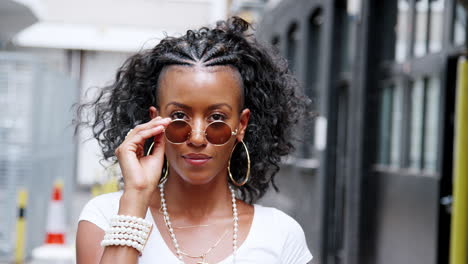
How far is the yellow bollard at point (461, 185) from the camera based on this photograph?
17.4 feet

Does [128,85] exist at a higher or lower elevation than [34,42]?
lower

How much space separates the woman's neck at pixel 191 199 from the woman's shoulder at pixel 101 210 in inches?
4.3

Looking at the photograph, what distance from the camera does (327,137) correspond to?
9.54 meters

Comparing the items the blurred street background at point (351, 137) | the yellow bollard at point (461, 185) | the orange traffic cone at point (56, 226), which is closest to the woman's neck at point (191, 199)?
the blurred street background at point (351, 137)

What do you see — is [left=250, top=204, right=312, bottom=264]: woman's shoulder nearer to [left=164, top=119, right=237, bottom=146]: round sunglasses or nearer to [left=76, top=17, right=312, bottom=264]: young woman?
[left=76, top=17, right=312, bottom=264]: young woman

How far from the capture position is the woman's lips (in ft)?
6.99

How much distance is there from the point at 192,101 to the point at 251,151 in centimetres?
35

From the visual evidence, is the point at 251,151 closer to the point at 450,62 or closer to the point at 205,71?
the point at 205,71

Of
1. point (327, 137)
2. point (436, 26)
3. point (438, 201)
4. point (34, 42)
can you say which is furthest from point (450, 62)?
point (34, 42)

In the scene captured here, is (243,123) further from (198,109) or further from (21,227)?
(21,227)

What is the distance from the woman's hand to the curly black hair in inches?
7.7

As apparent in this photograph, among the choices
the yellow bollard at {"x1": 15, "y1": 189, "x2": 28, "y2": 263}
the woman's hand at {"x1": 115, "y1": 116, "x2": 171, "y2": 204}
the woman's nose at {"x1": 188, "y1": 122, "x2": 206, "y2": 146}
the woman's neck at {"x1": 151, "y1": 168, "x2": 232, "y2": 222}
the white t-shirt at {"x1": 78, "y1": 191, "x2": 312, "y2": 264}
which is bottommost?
the yellow bollard at {"x1": 15, "y1": 189, "x2": 28, "y2": 263}

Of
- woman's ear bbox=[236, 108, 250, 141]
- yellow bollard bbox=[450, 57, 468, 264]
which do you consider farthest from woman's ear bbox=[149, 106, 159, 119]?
yellow bollard bbox=[450, 57, 468, 264]

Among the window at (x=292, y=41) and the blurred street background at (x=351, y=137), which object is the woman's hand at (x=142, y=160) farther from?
the window at (x=292, y=41)
